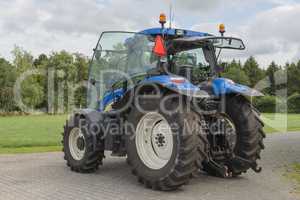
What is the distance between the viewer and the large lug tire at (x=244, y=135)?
26.8 feet

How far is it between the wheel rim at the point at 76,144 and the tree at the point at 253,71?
8463cm

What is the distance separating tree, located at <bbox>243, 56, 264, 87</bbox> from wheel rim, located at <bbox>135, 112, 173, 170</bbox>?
282ft

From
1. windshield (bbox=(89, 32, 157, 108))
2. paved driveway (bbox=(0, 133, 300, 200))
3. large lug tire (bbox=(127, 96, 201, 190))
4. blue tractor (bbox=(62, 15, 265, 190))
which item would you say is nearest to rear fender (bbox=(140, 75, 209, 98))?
blue tractor (bbox=(62, 15, 265, 190))

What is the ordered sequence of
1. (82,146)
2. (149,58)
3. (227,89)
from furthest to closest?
(82,146) < (149,58) < (227,89)

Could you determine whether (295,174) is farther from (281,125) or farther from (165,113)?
(281,125)

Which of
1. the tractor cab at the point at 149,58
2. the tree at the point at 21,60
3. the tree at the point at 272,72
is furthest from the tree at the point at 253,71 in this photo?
the tractor cab at the point at 149,58

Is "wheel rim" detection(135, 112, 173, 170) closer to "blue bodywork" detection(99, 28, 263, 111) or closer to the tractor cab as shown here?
"blue bodywork" detection(99, 28, 263, 111)

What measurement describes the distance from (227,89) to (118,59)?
2.45m

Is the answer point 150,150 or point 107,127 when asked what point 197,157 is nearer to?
point 150,150

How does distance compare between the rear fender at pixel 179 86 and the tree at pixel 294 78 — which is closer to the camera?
the rear fender at pixel 179 86

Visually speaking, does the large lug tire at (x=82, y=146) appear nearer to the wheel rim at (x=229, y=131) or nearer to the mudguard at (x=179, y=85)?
the mudguard at (x=179, y=85)

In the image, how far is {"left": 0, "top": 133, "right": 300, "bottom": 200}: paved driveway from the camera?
6.75 meters

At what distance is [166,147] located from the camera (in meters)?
7.45

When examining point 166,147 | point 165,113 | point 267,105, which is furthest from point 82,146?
point 267,105
